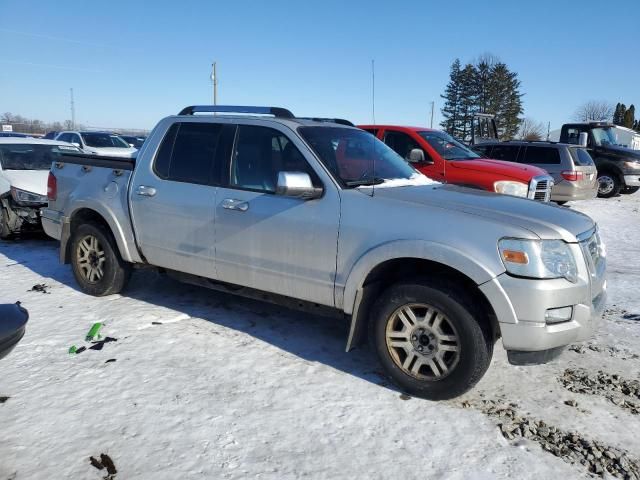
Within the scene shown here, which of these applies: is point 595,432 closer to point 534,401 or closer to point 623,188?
point 534,401

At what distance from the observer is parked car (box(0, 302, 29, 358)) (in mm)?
2219

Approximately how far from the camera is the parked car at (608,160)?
16.4 m

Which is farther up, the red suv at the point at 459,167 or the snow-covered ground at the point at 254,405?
the red suv at the point at 459,167

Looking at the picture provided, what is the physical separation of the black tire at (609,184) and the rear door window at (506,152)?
15.7 feet

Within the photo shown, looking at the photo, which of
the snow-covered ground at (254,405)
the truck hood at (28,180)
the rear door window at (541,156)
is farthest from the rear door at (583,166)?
the truck hood at (28,180)

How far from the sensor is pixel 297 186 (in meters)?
3.76

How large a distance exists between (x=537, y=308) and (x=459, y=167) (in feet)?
18.8

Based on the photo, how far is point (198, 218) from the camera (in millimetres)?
4523

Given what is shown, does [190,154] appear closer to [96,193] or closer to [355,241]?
[96,193]

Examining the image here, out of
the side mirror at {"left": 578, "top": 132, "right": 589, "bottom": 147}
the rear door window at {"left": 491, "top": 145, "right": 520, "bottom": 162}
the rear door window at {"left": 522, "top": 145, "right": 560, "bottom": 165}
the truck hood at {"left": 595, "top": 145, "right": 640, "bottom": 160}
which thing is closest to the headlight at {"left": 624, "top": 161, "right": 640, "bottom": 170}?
the truck hood at {"left": 595, "top": 145, "right": 640, "bottom": 160}

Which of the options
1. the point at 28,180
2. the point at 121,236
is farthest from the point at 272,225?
the point at 28,180

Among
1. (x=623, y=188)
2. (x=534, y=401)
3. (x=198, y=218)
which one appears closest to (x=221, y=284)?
(x=198, y=218)

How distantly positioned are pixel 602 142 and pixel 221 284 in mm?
16312

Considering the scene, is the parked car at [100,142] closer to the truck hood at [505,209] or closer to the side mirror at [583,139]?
the side mirror at [583,139]
